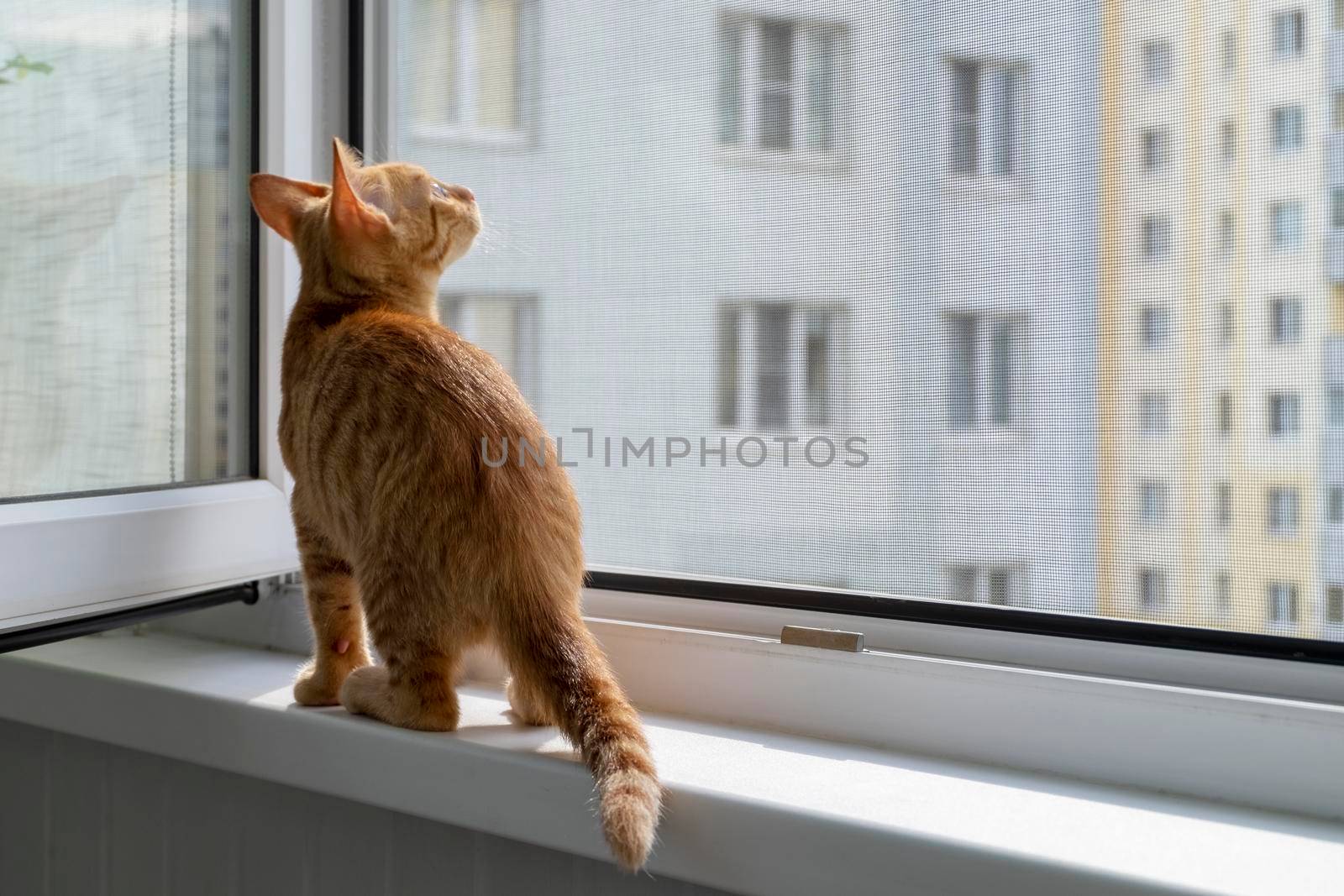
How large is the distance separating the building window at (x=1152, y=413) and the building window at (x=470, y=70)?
0.67 meters

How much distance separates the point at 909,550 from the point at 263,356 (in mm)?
671

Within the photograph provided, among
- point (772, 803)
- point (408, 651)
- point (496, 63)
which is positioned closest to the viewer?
point (772, 803)

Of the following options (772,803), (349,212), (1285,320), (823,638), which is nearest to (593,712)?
(772,803)

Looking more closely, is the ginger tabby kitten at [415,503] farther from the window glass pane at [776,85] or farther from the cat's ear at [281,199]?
the window glass pane at [776,85]

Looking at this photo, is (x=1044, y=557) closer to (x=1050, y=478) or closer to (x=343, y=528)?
(x=1050, y=478)

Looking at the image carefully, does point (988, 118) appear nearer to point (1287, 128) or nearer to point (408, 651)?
point (1287, 128)

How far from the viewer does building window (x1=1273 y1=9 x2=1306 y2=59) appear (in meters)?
0.69

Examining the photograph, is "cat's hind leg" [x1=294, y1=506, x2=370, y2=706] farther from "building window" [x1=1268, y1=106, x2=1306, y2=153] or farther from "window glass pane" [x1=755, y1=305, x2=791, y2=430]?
"building window" [x1=1268, y1=106, x2=1306, y2=153]

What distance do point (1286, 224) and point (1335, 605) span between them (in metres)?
0.27

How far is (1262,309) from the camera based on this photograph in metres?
0.72

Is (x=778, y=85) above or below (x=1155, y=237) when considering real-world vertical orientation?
above

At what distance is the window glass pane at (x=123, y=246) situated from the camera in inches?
33.3

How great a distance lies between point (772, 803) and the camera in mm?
673

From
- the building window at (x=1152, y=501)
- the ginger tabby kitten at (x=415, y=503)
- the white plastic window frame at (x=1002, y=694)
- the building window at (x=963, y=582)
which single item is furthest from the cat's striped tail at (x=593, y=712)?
the building window at (x=1152, y=501)
